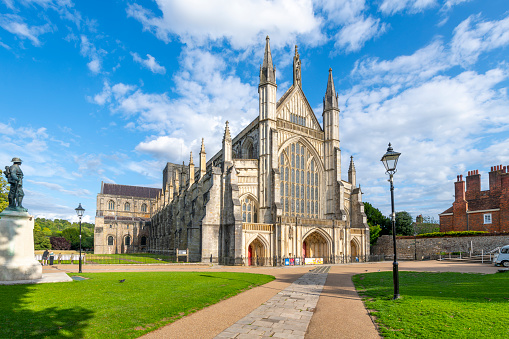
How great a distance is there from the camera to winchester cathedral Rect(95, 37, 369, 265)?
3175 centimetres

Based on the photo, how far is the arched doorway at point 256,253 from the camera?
31516 millimetres

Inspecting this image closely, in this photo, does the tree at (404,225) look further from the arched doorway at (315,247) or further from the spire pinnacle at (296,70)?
A: the spire pinnacle at (296,70)

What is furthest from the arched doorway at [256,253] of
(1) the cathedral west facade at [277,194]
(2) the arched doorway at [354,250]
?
(2) the arched doorway at [354,250]

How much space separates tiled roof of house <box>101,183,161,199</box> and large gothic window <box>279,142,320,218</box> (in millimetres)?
58939

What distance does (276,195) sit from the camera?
33656 millimetres

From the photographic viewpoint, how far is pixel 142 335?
22.3ft

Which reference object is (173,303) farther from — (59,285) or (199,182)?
(199,182)

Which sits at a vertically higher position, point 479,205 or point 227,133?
point 227,133

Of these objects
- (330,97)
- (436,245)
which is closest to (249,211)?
(330,97)

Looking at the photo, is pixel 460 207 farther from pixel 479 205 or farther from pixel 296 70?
pixel 296 70

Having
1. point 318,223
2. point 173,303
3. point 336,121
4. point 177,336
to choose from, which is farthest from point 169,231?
point 177,336

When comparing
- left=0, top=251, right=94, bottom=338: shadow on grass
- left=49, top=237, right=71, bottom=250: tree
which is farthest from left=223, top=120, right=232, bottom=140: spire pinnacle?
left=49, top=237, right=71, bottom=250: tree

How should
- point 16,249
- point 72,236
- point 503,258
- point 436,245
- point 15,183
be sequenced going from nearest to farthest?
1. point 16,249
2. point 15,183
3. point 503,258
4. point 436,245
5. point 72,236

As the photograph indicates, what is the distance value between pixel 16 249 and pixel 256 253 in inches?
885
